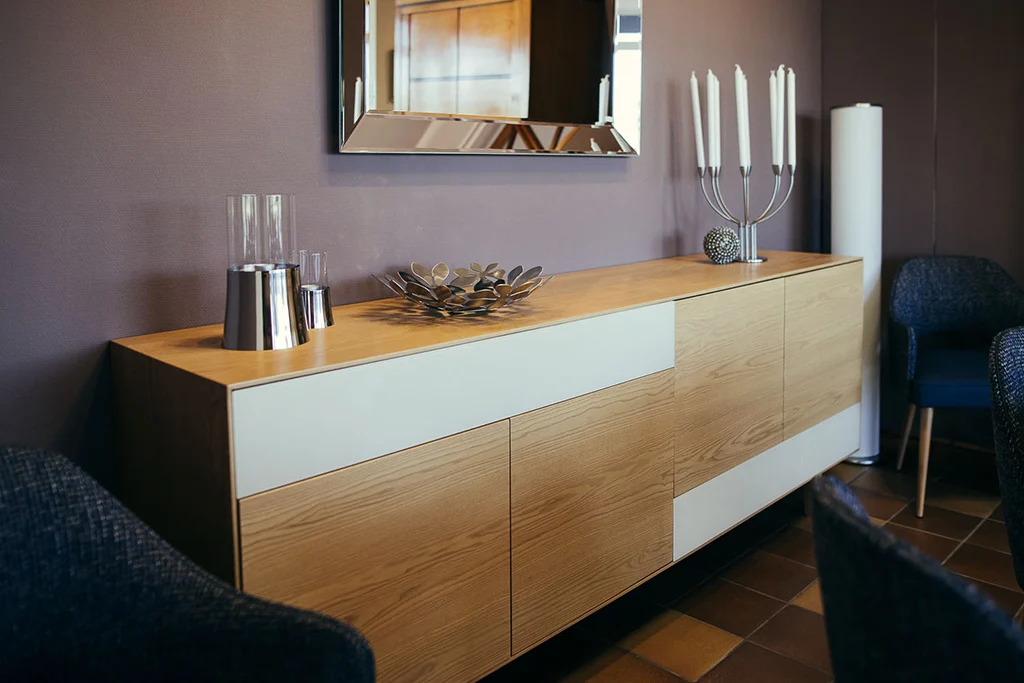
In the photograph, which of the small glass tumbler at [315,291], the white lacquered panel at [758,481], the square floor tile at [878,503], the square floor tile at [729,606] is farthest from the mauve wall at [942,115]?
the small glass tumbler at [315,291]

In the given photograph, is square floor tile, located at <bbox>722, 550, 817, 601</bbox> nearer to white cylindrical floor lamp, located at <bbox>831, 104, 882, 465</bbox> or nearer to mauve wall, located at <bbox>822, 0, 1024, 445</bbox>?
white cylindrical floor lamp, located at <bbox>831, 104, 882, 465</bbox>

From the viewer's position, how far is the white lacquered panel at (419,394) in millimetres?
1279

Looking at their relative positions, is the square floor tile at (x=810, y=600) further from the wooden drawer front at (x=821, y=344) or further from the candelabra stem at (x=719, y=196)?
the candelabra stem at (x=719, y=196)

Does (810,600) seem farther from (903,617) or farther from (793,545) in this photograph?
(903,617)

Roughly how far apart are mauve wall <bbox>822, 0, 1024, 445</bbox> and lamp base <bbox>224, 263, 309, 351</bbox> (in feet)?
9.29

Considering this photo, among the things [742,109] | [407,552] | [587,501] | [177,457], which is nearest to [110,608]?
[177,457]

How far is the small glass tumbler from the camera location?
1.63 meters

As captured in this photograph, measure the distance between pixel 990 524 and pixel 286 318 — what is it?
91.9 inches

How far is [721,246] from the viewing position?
8.61 feet

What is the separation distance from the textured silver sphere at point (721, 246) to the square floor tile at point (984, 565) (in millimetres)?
1042

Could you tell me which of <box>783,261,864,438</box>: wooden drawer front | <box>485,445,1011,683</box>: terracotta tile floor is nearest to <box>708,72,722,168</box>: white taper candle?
<box>783,261,864,438</box>: wooden drawer front

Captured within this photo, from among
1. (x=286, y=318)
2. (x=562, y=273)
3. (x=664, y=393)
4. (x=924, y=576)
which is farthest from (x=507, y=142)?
(x=924, y=576)

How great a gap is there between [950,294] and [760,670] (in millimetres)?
1794

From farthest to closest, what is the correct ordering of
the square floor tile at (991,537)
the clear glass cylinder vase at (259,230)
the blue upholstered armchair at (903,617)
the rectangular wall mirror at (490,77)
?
the square floor tile at (991,537), the rectangular wall mirror at (490,77), the clear glass cylinder vase at (259,230), the blue upholstered armchair at (903,617)
